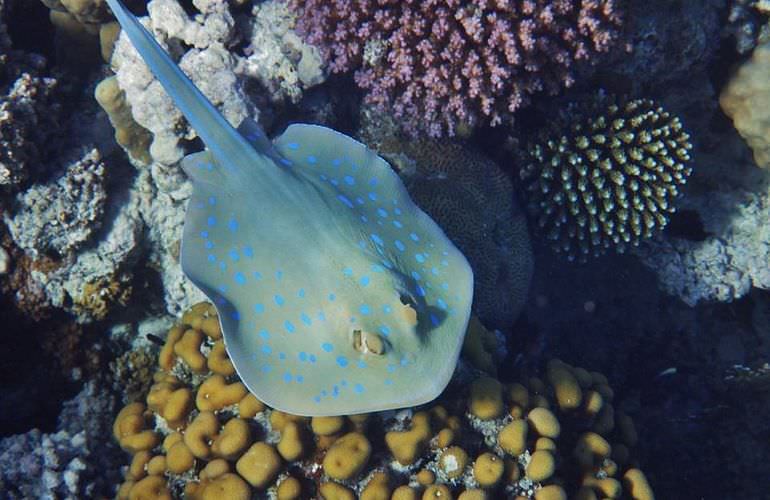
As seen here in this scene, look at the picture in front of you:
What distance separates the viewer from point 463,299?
3244mm

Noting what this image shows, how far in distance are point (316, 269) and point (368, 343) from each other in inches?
27.2

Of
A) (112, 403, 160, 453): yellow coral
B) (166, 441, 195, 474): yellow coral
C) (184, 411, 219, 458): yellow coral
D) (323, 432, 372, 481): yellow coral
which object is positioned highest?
(323, 432, 372, 481): yellow coral

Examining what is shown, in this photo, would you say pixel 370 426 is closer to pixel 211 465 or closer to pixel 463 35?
pixel 211 465

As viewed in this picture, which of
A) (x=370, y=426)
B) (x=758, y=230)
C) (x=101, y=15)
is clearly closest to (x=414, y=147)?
(x=370, y=426)

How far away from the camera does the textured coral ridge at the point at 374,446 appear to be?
11.9ft

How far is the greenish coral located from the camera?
17.2 ft

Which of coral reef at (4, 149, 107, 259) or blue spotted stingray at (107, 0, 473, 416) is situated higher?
blue spotted stingray at (107, 0, 473, 416)

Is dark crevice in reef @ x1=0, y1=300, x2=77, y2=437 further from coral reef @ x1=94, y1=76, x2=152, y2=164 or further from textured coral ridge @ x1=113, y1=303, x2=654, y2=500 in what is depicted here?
coral reef @ x1=94, y1=76, x2=152, y2=164

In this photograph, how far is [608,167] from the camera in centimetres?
523

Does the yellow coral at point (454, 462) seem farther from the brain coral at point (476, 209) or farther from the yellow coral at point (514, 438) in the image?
the brain coral at point (476, 209)

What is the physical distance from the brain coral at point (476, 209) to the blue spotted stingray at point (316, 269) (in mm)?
981

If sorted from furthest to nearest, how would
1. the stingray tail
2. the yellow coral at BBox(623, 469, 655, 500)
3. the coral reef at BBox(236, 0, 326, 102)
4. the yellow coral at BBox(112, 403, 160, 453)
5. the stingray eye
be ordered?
the coral reef at BBox(236, 0, 326, 102) → the yellow coral at BBox(112, 403, 160, 453) → the yellow coral at BBox(623, 469, 655, 500) → the stingray tail → the stingray eye

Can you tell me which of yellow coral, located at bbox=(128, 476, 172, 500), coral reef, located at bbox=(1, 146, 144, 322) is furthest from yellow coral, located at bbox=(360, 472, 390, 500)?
coral reef, located at bbox=(1, 146, 144, 322)

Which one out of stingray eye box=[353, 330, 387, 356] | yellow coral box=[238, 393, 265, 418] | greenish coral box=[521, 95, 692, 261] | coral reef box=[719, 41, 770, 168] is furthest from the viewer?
coral reef box=[719, 41, 770, 168]
